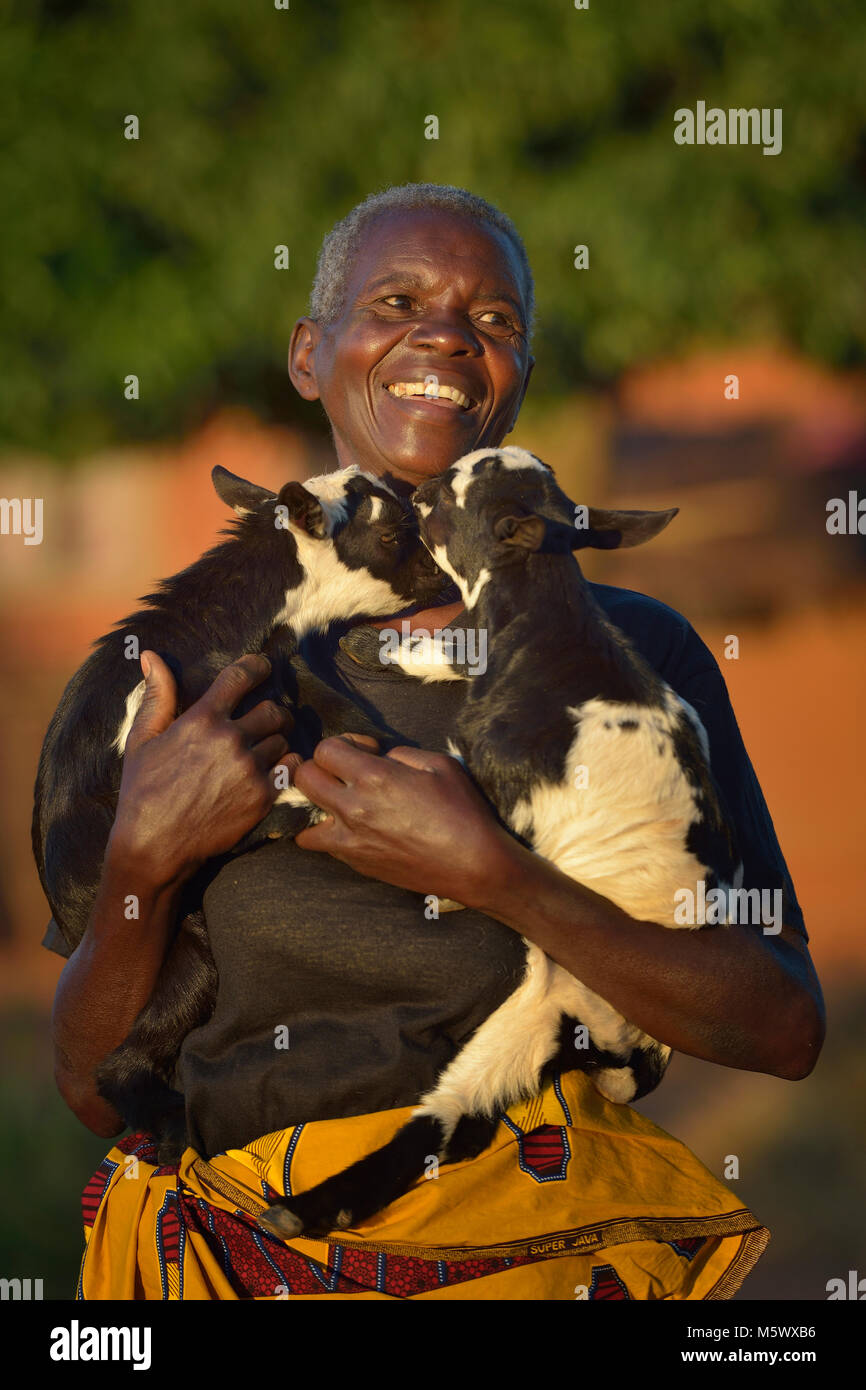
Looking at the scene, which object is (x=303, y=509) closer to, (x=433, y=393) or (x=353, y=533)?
(x=353, y=533)

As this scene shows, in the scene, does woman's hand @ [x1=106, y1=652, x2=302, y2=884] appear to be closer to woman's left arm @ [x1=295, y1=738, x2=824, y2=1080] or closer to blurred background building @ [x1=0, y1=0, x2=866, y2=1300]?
woman's left arm @ [x1=295, y1=738, x2=824, y2=1080]

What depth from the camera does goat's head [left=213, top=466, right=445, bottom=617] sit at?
10.7ft

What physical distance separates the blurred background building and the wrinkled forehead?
496 centimetres

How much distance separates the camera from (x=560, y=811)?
256cm

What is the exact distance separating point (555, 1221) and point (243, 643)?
145 centimetres

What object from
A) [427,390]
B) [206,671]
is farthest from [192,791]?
[427,390]

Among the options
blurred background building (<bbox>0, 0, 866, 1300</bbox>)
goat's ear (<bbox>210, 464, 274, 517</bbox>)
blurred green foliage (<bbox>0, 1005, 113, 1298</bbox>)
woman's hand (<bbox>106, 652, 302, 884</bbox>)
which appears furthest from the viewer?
blurred background building (<bbox>0, 0, 866, 1300</bbox>)

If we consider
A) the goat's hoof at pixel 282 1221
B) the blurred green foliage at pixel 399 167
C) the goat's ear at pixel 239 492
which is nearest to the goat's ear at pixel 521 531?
the goat's ear at pixel 239 492

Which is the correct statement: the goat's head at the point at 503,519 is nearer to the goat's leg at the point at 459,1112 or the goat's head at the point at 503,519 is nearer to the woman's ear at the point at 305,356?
the woman's ear at the point at 305,356

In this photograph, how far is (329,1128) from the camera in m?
2.30

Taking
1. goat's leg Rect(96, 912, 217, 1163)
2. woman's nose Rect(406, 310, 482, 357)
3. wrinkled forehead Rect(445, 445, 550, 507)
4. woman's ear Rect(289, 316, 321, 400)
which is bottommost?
goat's leg Rect(96, 912, 217, 1163)

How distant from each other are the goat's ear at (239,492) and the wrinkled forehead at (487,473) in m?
0.63

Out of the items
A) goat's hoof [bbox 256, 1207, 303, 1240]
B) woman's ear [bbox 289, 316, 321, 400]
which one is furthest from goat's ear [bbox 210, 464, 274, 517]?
goat's hoof [bbox 256, 1207, 303, 1240]

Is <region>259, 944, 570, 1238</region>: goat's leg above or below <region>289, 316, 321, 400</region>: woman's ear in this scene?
below
